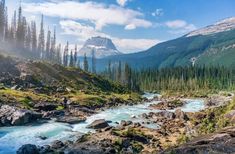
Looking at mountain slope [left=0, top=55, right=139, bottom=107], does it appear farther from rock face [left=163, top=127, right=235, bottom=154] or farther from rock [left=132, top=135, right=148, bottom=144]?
rock face [left=163, top=127, right=235, bottom=154]

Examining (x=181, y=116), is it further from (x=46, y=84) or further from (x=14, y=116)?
(x=46, y=84)

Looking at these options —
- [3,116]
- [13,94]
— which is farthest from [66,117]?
[13,94]

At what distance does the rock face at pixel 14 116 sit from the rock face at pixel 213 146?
40025 millimetres

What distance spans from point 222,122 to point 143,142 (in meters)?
13.1

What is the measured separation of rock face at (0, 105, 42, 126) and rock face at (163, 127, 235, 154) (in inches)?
1576

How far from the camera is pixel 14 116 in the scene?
70312 millimetres

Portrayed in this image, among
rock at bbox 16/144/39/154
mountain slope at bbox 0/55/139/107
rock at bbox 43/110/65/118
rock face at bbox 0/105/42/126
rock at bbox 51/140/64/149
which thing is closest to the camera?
rock at bbox 16/144/39/154

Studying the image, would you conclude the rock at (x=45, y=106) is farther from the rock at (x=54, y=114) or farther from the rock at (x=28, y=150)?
the rock at (x=28, y=150)

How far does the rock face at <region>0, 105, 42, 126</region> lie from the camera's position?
6932 cm

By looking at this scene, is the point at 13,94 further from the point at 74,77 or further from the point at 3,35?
the point at 3,35

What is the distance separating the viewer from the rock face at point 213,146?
35.7 meters

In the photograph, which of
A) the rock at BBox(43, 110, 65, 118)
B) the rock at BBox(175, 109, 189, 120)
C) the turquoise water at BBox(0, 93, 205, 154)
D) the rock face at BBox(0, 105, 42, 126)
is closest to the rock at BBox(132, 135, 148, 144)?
the turquoise water at BBox(0, 93, 205, 154)

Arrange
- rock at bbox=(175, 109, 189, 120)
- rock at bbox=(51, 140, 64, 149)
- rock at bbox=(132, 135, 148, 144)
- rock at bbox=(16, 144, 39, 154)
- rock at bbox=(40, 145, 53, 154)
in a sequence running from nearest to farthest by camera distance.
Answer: rock at bbox=(16, 144, 39, 154)
rock at bbox=(40, 145, 53, 154)
rock at bbox=(51, 140, 64, 149)
rock at bbox=(132, 135, 148, 144)
rock at bbox=(175, 109, 189, 120)

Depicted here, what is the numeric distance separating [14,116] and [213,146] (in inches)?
1761
